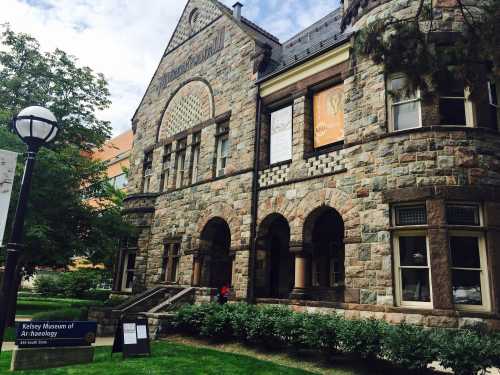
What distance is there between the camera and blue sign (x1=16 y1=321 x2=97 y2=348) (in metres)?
7.46

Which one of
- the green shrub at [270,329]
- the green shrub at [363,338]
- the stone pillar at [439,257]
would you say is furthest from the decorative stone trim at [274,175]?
the green shrub at [363,338]

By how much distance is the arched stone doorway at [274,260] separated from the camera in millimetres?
13820

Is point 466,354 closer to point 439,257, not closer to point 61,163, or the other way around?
point 439,257

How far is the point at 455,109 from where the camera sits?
420 inches

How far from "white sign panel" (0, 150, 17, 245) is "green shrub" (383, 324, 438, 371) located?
6.51 m

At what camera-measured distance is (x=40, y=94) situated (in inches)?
609

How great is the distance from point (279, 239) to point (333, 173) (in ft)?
14.3

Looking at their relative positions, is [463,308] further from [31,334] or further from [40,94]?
[40,94]

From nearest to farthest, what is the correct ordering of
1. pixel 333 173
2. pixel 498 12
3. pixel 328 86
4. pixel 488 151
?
pixel 498 12 → pixel 488 151 → pixel 333 173 → pixel 328 86

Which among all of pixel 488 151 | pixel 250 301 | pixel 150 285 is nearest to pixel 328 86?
pixel 488 151

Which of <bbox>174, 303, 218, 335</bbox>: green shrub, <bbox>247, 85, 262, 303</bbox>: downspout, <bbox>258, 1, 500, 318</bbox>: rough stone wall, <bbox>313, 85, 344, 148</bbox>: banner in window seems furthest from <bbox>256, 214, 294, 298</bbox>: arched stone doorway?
<bbox>313, 85, 344, 148</bbox>: banner in window

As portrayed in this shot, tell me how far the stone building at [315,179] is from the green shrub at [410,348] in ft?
6.34

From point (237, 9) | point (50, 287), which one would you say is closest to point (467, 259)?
point (237, 9)

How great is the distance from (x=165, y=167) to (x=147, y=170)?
1.80m
